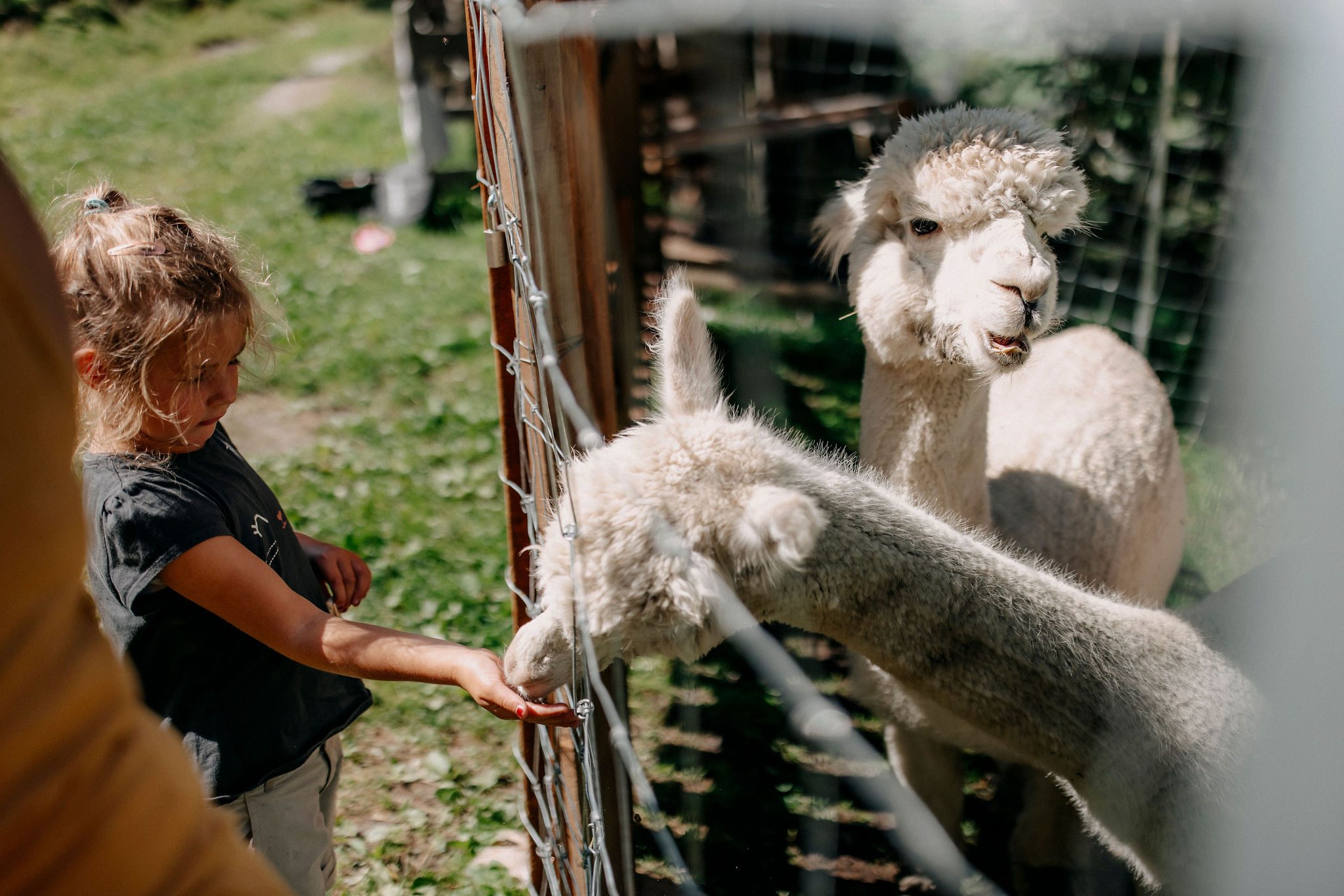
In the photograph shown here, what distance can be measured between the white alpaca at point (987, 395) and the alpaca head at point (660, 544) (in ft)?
2.47

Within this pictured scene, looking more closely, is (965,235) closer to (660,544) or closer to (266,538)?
(660,544)

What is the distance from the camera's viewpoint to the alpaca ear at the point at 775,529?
4.66 feet

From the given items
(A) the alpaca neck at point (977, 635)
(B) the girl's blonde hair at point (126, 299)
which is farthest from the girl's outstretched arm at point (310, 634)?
(A) the alpaca neck at point (977, 635)

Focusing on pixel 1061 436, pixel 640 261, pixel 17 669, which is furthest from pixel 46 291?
pixel 640 261

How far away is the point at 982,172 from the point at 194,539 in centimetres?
171

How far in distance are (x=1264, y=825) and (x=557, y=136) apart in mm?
1715

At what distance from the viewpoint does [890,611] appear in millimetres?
1735

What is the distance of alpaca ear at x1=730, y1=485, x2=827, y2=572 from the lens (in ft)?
4.66

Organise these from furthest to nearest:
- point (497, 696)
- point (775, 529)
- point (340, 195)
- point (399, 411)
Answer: point (340, 195), point (399, 411), point (497, 696), point (775, 529)

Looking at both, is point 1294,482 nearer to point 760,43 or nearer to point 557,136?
point 557,136

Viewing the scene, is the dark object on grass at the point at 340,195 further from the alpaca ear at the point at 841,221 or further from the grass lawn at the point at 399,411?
the alpaca ear at the point at 841,221

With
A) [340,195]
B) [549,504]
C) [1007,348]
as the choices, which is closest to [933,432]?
[1007,348]

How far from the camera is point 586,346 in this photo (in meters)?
1.98

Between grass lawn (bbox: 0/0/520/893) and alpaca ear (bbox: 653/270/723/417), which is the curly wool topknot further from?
grass lawn (bbox: 0/0/520/893)
